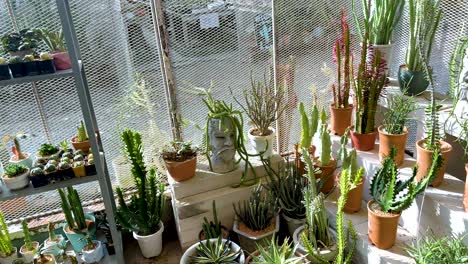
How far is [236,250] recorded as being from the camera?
71.3 inches

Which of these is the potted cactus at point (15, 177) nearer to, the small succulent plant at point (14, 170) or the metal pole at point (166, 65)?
the small succulent plant at point (14, 170)

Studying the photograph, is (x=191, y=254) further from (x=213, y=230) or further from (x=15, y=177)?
(x=15, y=177)

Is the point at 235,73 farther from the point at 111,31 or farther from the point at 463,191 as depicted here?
the point at 463,191

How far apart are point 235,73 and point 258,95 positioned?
0.75 feet

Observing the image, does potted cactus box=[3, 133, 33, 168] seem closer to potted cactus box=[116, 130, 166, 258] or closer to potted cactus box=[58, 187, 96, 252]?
potted cactus box=[58, 187, 96, 252]

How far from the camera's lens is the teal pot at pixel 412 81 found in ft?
6.53

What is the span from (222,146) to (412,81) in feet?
3.58

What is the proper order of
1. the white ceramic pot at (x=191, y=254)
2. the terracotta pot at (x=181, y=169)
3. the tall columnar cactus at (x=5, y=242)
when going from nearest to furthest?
the white ceramic pot at (x=191, y=254), the tall columnar cactus at (x=5, y=242), the terracotta pot at (x=181, y=169)

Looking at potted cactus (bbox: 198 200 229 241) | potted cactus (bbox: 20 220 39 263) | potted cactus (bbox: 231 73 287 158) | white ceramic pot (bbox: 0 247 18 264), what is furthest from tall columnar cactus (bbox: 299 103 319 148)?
white ceramic pot (bbox: 0 247 18 264)

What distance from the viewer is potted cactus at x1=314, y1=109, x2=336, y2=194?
6.19 feet

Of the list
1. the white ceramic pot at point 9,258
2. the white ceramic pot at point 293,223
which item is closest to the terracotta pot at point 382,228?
the white ceramic pot at point 293,223

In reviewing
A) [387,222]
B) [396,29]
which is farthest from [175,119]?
[396,29]

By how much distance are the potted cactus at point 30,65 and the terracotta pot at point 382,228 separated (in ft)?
5.06

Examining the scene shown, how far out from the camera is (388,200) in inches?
60.2
